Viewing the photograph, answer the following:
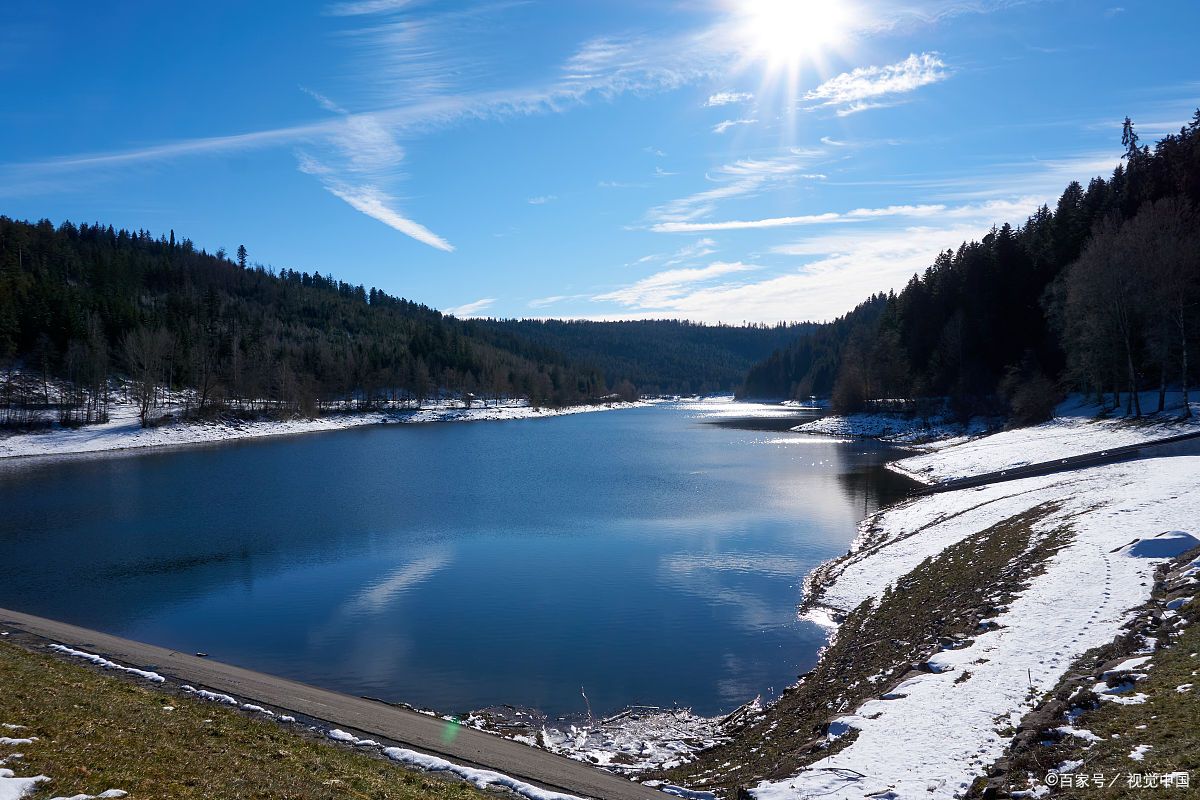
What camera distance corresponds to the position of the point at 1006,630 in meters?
12.5

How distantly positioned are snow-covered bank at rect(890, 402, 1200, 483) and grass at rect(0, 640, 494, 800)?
119 ft

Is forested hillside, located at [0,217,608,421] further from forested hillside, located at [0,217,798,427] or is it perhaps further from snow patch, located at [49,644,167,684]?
snow patch, located at [49,644,167,684]

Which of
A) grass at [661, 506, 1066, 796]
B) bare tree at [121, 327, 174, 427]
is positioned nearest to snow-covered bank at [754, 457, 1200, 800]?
grass at [661, 506, 1066, 796]

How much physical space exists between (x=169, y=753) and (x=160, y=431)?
270 feet

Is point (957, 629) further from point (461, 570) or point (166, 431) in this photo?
point (166, 431)

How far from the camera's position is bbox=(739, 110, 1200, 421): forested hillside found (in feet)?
125

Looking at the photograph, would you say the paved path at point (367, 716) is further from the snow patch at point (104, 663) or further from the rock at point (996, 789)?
the rock at point (996, 789)

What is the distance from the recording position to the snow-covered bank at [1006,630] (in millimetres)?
8445

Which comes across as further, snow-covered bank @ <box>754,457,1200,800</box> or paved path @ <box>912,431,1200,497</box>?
paved path @ <box>912,431,1200,497</box>

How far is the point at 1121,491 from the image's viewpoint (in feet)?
67.3

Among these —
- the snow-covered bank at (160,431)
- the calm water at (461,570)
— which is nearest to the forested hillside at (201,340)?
the snow-covered bank at (160,431)

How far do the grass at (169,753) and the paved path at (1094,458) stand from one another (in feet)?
104

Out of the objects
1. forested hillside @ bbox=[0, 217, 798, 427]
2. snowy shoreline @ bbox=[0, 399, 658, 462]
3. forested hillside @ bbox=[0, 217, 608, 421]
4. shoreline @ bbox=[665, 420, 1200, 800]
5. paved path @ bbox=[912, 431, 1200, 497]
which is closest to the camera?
shoreline @ bbox=[665, 420, 1200, 800]

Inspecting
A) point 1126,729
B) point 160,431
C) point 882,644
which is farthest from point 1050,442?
point 160,431
